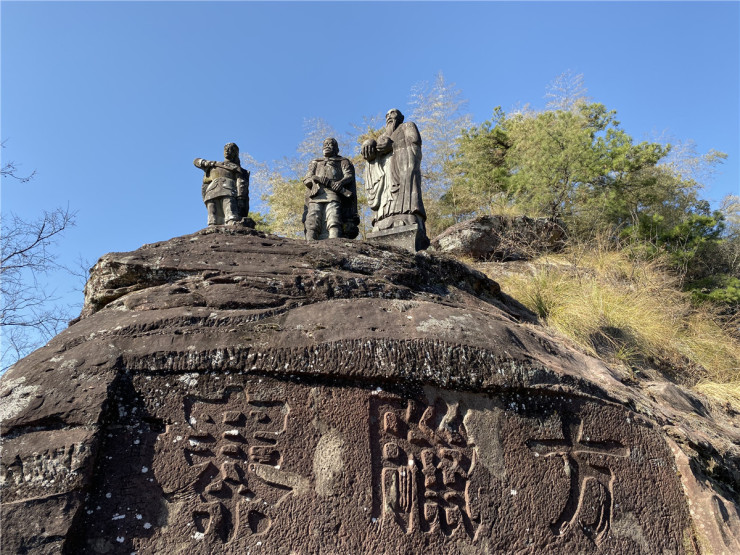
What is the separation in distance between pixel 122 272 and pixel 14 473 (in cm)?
A: 139

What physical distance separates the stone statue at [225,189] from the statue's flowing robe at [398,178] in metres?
1.93

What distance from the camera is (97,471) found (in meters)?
2.25

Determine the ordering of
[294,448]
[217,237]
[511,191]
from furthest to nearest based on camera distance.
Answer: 1. [511,191]
2. [217,237]
3. [294,448]

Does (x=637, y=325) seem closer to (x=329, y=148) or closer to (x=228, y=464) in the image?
(x=329, y=148)

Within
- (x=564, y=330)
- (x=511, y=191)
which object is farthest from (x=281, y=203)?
(x=564, y=330)

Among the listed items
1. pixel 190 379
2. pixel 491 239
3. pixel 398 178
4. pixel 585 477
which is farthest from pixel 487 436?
pixel 491 239

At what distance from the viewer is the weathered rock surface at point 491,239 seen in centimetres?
927

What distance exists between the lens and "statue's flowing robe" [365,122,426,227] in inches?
238

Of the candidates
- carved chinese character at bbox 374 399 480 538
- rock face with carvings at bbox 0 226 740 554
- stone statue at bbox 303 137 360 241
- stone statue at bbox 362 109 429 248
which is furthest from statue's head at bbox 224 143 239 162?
carved chinese character at bbox 374 399 480 538

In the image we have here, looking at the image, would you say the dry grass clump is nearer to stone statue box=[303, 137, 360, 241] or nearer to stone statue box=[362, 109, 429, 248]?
stone statue box=[362, 109, 429, 248]

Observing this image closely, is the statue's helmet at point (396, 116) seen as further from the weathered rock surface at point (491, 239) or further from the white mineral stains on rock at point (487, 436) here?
the white mineral stains on rock at point (487, 436)

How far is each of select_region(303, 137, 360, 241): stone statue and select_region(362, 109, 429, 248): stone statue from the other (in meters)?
0.49

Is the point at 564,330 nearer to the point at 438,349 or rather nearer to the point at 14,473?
the point at 438,349

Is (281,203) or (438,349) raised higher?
(281,203)
